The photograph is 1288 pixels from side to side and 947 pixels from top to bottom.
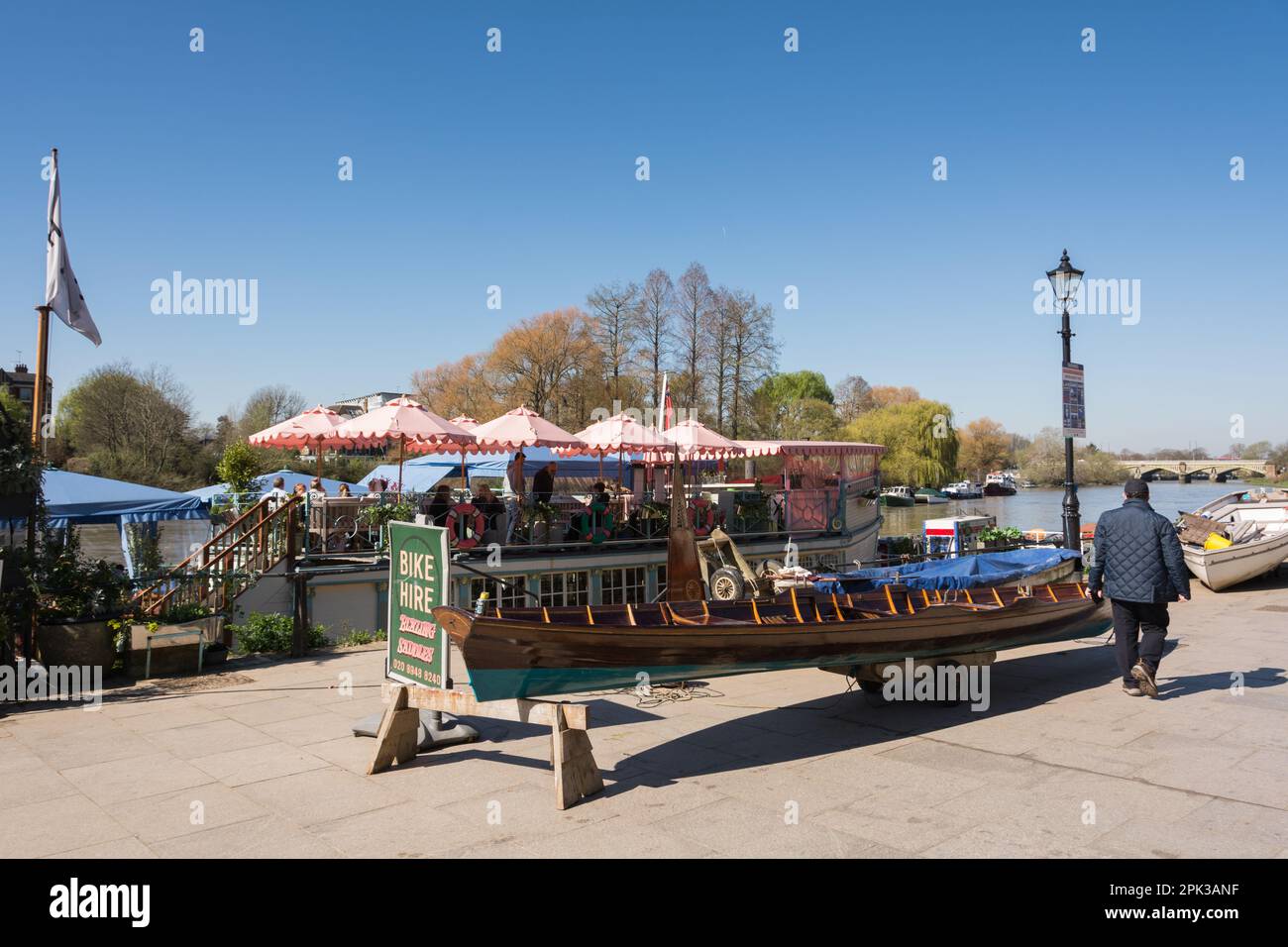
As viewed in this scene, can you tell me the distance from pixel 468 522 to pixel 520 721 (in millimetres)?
10304

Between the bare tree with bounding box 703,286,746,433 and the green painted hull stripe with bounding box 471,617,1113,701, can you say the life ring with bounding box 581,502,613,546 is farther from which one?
the bare tree with bounding box 703,286,746,433

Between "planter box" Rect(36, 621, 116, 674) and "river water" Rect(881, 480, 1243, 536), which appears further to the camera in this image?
"river water" Rect(881, 480, 1243, 536)

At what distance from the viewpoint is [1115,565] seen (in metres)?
8.47

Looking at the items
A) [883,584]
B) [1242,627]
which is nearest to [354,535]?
[883,584]

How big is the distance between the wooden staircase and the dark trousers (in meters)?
10.8

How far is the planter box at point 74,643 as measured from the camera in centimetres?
948

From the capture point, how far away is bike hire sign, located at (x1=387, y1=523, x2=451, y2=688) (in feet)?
22.1

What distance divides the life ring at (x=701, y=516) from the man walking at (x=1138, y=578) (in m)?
11.2

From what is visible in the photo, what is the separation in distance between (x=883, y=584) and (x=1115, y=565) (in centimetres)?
247

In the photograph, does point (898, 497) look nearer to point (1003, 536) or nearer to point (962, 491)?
point (962, 491)

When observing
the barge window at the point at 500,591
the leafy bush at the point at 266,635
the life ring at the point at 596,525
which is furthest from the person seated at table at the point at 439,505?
the leafy bush at the point at 266,635

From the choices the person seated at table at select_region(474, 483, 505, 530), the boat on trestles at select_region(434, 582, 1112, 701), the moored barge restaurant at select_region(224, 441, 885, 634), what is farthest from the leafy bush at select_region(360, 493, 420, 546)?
the boat on trestles at select_region(434, 582, 1112, 701)

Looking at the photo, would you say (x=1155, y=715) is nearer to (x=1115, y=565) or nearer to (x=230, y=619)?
(x=1115, y=565)

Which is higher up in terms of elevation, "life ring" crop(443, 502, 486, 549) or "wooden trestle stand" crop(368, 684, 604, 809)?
"life ring" crop(443, 502, 486, 549)
